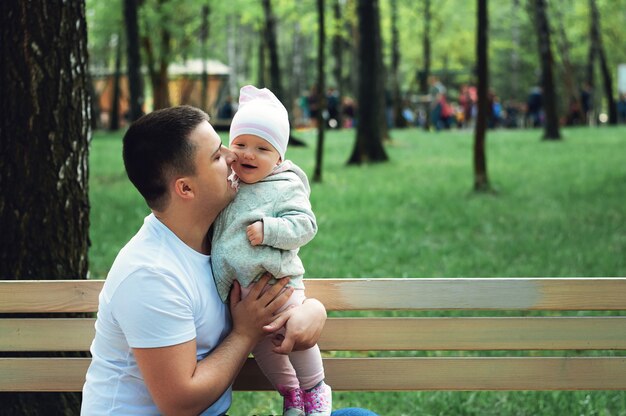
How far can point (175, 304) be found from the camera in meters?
2.72

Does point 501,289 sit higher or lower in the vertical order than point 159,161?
lower

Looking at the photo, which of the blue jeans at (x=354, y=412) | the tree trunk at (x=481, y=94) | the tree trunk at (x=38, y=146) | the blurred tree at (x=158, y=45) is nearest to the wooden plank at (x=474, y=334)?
the blue jeans at (x=354, y=412)

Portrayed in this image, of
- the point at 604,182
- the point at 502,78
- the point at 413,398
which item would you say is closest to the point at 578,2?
the point at 502,78

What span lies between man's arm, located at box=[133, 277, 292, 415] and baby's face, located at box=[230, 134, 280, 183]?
0.31 m

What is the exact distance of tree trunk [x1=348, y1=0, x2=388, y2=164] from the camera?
19047 millimetres

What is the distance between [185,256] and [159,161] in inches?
11.7

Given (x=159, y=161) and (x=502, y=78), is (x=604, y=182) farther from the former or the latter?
(x=502, y=78)

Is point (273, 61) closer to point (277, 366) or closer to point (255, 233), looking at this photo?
point (277, 366)

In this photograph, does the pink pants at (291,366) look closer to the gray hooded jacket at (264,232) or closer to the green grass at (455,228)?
the gray hooded jacket at (264,232)

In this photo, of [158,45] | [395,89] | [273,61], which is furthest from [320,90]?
[395,89]

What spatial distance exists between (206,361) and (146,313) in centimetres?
25

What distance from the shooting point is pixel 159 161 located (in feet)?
9.07

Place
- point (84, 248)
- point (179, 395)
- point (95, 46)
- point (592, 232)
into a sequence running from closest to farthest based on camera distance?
point (179, 395) < point (84, 248) < point (592, 232) < point (95, 46)

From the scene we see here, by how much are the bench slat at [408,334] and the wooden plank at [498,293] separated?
0.25 ft
